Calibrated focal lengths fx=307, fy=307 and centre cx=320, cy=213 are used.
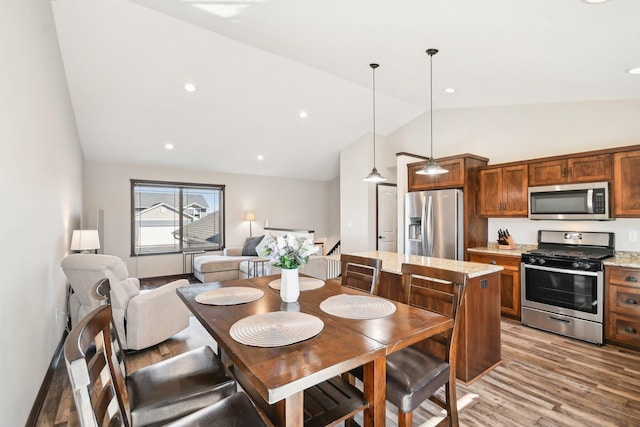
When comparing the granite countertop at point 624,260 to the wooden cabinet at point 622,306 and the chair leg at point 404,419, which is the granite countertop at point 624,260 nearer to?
the wooden cabinet at point 622,306

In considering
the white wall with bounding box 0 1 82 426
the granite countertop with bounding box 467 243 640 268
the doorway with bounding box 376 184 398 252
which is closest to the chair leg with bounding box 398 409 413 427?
the white wall with bounding box 0 1 82 426

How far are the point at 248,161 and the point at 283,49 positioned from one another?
149 inches

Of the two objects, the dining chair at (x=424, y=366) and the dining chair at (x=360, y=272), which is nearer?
the dining chair at (x=424, y=366)

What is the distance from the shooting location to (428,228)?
4688 millimetres

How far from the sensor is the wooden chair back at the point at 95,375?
2.61 feet

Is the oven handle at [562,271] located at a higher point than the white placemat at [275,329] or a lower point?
lower

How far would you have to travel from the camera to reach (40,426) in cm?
203

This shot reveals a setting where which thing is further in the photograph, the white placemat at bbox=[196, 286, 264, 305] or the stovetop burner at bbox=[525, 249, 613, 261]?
the stovetop burner at bbox=[525, 249, 613, 261]

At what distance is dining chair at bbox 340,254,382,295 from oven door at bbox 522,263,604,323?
7.80ft

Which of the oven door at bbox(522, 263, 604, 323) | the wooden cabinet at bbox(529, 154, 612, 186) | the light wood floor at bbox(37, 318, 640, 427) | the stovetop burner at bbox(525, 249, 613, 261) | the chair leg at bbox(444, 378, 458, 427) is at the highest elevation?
the wooden cabinet at bbox(529, 154, 612, 186)

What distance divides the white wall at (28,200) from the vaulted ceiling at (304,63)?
30.7 inches

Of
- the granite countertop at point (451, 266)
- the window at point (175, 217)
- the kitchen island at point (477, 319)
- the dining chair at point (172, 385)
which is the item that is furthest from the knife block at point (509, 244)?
the window at point (175, 217)

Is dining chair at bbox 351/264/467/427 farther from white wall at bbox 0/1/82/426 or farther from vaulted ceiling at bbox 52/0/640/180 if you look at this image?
white wall at bbox 0/1/82/426

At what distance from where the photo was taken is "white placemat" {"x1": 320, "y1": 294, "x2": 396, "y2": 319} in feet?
5.36
